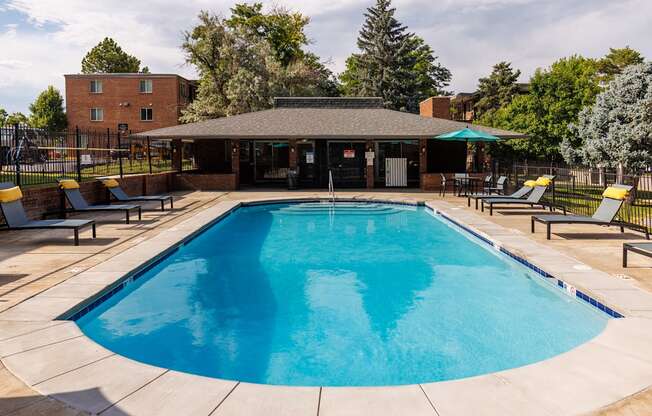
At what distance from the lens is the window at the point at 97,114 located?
43.7m

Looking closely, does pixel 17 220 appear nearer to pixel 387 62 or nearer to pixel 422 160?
pixel 422 160

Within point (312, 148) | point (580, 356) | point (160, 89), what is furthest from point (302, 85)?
point (580, 356)

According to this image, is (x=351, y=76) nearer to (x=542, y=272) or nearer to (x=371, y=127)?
(x=371, y=127)

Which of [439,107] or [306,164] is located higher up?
[439,107]

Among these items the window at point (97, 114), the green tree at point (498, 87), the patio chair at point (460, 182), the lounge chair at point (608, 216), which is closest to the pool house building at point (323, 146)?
the patio chair at point (460, 182)

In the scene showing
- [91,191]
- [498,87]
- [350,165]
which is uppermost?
[498,87]

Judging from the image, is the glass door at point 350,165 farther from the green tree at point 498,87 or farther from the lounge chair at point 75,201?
the green tree at point 498,87

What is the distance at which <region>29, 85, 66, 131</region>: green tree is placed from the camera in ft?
176

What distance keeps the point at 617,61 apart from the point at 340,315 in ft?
183

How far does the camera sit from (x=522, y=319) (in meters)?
6.81

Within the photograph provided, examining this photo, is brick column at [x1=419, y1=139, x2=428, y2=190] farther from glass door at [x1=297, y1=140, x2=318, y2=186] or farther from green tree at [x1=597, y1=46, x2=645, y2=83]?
green tree at [x1=597, y1=46, x2=645, y2=83]

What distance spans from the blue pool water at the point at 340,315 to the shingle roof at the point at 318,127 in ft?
36.4

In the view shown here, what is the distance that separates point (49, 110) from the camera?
5506 centimetres

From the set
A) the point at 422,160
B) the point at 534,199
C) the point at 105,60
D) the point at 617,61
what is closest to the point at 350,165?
the point at 422,160
